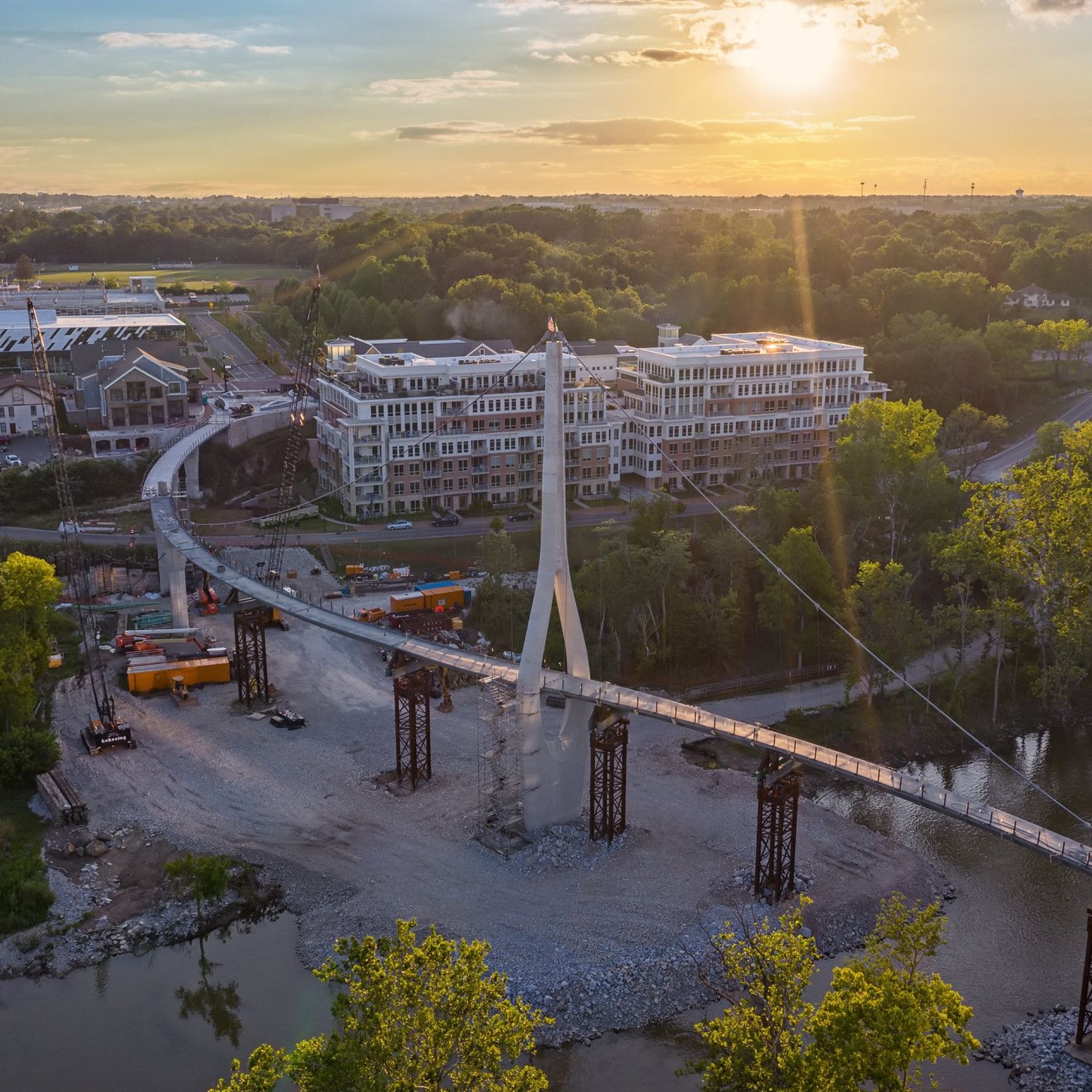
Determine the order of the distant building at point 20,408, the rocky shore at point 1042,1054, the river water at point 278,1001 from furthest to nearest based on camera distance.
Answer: the distant building at point 20,408, the river water at point 278,1001, the rocky shore at point 1042,1054

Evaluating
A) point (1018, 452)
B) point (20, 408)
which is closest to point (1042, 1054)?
point (1018, 452)

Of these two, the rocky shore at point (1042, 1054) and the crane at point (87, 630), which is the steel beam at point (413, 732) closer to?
the crane at point (87, 630)

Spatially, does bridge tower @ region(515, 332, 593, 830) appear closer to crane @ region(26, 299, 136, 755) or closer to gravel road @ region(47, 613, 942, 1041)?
gravel road @ region(47, 613, 942, 1041)

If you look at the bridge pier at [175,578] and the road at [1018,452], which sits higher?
the road at [1018,452]

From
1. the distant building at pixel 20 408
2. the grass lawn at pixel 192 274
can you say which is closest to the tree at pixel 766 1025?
the distant building at pixel 20 408

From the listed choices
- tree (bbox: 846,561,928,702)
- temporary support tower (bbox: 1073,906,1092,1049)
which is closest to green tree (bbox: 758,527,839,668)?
tree (bbox: 846,561,928,702)
